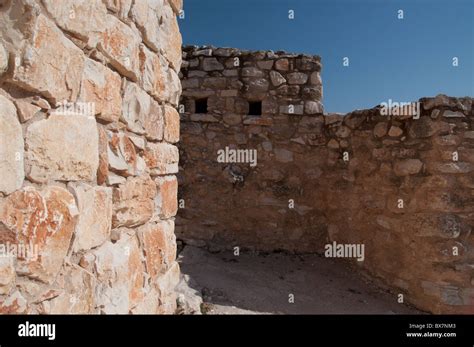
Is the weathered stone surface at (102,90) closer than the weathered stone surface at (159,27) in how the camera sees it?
Yes

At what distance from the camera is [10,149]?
31.0 inches

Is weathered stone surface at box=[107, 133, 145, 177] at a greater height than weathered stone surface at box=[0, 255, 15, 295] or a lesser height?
greater

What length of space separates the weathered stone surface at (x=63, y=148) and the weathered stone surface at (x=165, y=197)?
58cm

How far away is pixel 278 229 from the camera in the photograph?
15.4 feet

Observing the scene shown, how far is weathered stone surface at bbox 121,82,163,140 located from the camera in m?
1.35

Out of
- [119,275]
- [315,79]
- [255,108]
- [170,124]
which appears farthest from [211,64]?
[119,275]

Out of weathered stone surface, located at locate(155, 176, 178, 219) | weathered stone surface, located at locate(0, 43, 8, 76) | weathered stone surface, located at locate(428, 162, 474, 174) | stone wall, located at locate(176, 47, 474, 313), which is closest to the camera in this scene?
weathered stone surface, located at locate(0, 43, 8, 76)

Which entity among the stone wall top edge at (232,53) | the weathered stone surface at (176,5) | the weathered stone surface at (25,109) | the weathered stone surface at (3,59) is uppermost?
the stone wall top edge at (232,53)

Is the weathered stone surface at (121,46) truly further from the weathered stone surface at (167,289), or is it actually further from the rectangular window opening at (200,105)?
the rectangular window opening at (200,105)

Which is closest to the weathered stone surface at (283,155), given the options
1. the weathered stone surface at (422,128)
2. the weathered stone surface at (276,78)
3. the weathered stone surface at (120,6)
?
the weathered stone surface at (276,78)

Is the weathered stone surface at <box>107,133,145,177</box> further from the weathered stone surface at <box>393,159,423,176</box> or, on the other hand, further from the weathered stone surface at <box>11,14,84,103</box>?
the weathered stone surface at <box>393,159,423,176</box>

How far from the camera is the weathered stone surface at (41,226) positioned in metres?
0.81

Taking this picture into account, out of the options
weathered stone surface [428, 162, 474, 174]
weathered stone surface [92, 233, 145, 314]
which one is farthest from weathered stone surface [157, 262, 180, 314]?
weathered stone surface [428, 162, 474, 174]
